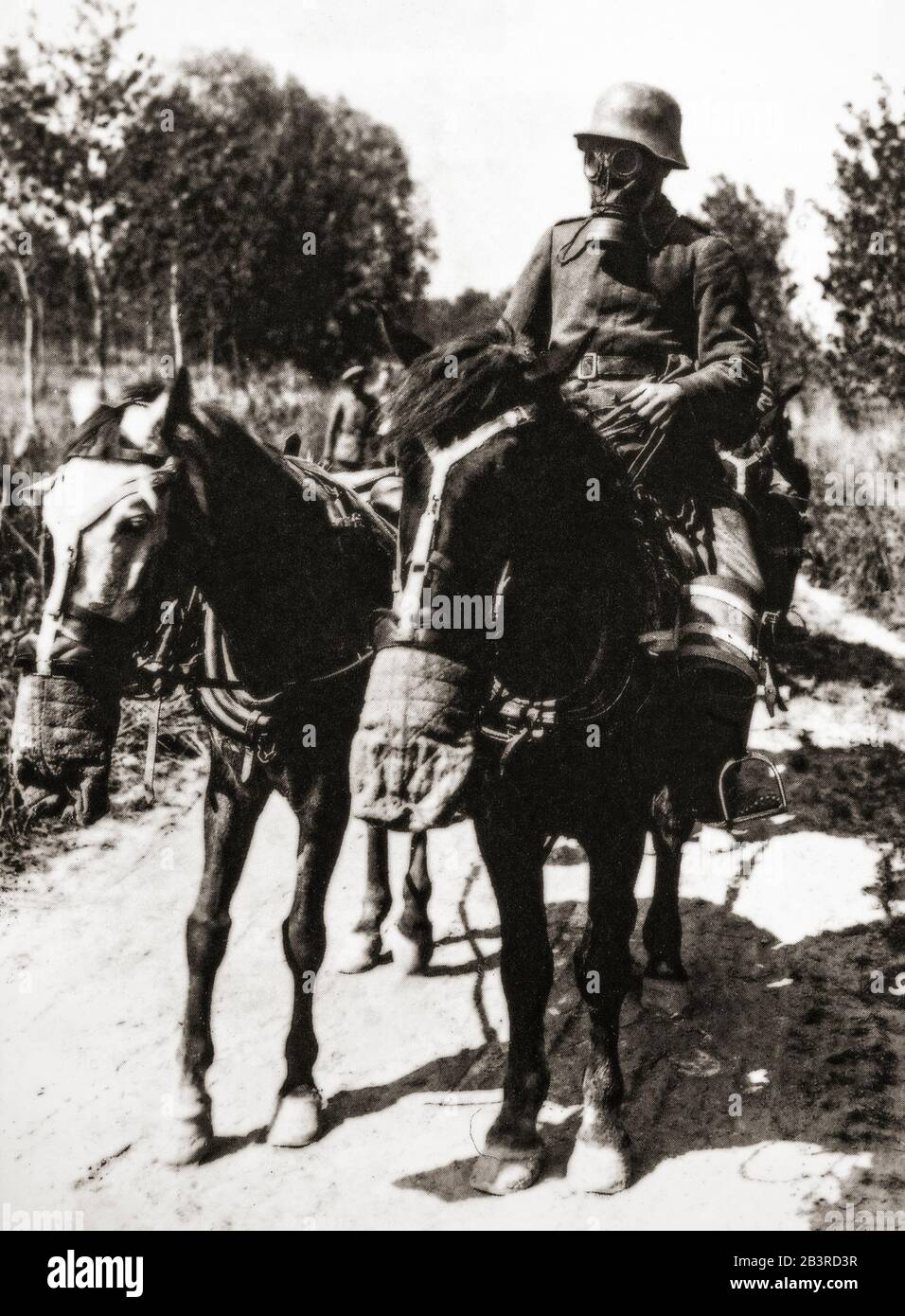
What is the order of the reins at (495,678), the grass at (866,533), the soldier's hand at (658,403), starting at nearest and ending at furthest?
1. the reins at (495,678)
2. the soldier's hand at (658,403)
3. the grass at (866,533)

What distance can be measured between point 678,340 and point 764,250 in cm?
1877

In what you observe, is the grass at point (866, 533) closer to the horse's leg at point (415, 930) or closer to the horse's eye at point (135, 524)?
the horse's leg at point (415, 930)

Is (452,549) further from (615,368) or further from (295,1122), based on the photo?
(295,1122)

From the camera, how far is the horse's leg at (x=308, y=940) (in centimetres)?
471

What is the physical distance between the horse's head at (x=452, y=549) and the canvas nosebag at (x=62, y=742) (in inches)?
35.3

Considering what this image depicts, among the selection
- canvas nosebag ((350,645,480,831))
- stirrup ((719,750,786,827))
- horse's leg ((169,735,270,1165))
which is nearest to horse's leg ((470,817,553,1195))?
canvas nosebag ((350,645,480,831))

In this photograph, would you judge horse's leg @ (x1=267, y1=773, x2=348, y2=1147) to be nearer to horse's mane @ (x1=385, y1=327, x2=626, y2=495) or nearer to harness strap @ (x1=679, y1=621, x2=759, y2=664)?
harness strap @ (x1=679, y1=621, x2=759, y2=664)

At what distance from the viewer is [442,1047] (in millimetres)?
5633

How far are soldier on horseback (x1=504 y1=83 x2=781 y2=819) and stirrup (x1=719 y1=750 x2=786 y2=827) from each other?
0.09 meters

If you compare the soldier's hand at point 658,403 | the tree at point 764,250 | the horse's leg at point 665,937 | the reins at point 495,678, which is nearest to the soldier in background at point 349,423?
the horse's leg at point 665,937

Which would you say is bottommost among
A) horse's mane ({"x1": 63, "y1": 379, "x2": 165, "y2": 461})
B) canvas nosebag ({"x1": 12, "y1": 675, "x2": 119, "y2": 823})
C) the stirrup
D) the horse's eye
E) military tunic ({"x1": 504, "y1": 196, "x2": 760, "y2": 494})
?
the stirrup

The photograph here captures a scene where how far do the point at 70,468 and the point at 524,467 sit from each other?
1.43m

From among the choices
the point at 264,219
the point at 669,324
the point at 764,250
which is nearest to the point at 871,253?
the point at 669,324

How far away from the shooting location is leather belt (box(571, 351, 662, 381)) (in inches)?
195
